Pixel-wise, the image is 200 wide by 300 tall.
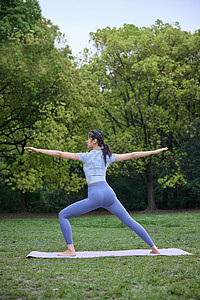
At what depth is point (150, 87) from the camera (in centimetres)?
2552

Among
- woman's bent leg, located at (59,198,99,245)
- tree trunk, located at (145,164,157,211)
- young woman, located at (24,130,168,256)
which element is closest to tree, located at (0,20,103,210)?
tree trunk, located at (145,164,157,211)

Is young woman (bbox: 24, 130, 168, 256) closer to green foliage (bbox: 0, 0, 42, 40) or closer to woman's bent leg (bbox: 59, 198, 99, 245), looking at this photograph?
woman's bent leg (bbox: 59, 198, 99, 245)

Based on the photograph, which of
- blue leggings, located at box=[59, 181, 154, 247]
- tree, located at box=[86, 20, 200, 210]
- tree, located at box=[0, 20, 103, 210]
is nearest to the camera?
blue leggings, located at box=[59, 181, 154, 247]

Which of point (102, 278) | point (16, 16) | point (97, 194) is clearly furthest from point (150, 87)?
point (102, 278)

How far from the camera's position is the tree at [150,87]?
24562 mm

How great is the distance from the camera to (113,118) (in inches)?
1060

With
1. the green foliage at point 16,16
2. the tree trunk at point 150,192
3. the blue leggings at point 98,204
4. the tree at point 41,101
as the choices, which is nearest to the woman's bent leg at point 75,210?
the blue leggings at point 98,204

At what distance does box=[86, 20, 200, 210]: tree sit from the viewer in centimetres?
2456

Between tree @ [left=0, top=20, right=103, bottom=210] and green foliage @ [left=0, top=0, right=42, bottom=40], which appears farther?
tree @ [left=0, top=20, right=103, bottom=210]

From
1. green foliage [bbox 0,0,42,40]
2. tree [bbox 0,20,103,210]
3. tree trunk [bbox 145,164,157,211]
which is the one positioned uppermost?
green foliage [bbox 0,0,42,40]

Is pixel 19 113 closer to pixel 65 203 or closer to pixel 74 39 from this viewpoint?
pixel 74 39

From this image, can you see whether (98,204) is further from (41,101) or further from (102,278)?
(41,101)

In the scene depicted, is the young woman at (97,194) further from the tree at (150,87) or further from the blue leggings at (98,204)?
the tree at (150,87)

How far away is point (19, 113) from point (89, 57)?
1066 cm
